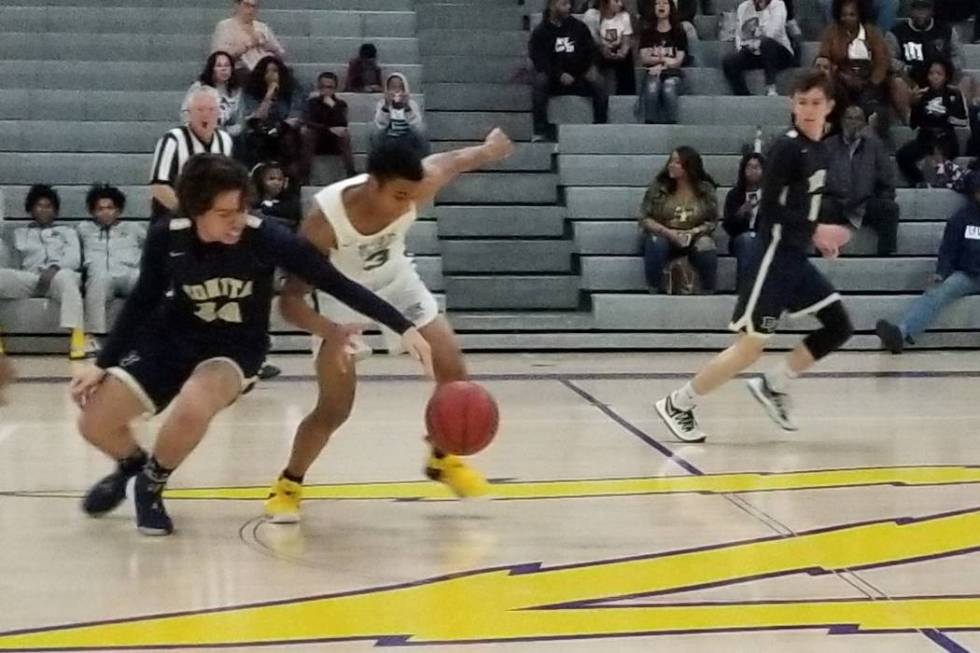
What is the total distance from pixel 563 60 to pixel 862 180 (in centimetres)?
291

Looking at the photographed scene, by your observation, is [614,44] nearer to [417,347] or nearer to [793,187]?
[793,187]

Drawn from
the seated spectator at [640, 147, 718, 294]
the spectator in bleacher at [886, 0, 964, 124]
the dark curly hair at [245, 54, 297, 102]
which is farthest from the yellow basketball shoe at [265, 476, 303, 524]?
the spectator in bleacher at [886, 0, 964, 124]

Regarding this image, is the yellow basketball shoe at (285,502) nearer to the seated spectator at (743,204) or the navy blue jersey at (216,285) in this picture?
the navy blue jersey at (216,285)

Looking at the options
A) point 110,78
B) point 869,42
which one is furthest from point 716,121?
point 110,78

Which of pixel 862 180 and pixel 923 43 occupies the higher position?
pixel 923 43

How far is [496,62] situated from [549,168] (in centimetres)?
181

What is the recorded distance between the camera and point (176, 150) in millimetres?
7785

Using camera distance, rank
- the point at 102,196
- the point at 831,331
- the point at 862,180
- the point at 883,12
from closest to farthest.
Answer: the point at 831,331
the point at 102,196
the point at 862,180
the point at 883,12

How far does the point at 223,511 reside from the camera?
5.47 m

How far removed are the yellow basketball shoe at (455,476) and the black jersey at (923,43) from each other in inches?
363

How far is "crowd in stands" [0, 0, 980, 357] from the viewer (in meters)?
11.1

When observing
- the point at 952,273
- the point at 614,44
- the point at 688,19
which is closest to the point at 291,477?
the point at 952,273

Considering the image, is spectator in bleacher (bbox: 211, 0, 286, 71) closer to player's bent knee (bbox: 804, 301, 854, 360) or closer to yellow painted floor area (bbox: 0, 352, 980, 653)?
yellow painted floor area (bbox: 0, 352, 980, 653)

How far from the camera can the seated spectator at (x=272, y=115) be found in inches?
465
